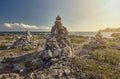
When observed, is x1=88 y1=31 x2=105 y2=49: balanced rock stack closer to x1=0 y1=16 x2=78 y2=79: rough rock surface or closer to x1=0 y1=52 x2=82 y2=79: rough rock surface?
x1=0 y1=16 x2=78 y2=79: rough rock surface

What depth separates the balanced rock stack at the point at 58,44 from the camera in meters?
36.7

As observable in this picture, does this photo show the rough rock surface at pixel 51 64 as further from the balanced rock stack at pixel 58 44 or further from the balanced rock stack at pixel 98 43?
the balanced rock stack at pixel 98 43

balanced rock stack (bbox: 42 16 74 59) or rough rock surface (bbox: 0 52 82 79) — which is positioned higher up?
balanced rock stack (bbox: 42 16 74 59)

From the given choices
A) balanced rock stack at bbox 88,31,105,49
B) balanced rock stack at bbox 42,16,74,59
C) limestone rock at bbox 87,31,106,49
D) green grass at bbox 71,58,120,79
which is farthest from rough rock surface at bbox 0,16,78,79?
balanced rock stack at bbox 88,31,105,49

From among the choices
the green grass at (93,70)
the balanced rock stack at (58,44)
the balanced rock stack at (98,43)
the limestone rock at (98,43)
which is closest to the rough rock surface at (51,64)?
the balanced rock stack at (58,44)

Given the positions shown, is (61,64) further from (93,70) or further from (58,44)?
(58,44)

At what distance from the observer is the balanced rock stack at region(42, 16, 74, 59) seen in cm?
3666

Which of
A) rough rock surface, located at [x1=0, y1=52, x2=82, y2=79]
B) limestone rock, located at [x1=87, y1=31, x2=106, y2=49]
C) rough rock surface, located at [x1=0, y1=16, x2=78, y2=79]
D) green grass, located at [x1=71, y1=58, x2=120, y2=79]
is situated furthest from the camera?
limestone rock, located at [x1=87, y1=31, x2=106, y2=49]

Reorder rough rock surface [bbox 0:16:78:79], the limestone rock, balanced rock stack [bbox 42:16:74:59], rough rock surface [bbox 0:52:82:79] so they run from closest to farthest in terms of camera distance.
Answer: rough rock surface [bbox 0:52:82:79], rough rock surface [bbox 0:16:78:79], balanced rock stack [bbox 42:16:74:59], the limestone rock

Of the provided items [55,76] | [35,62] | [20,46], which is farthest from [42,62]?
[20,46]

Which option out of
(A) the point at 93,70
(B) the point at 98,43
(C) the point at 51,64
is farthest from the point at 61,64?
(B) the point at 98,43

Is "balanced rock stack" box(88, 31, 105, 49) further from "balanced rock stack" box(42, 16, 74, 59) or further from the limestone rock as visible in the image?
"balanced rock stack" box(42, 16, 74, 59)

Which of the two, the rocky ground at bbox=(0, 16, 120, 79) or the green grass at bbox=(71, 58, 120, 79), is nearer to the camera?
the green grass at bbox=(71, 58, 120, 79)

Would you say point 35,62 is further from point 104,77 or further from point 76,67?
point 104,77
